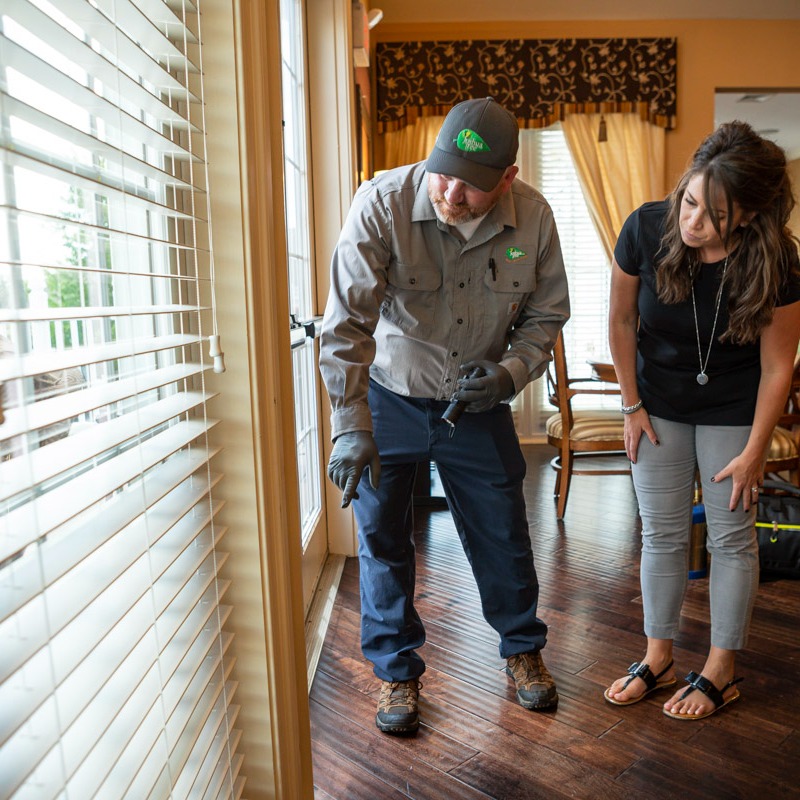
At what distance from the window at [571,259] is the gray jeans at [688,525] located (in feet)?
11.7

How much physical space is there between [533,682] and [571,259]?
3.96 m

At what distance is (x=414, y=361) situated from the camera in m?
1.81

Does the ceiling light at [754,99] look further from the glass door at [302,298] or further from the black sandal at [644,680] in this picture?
the black sandal at [644,680]

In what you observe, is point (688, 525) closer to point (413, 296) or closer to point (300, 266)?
point (413, 296)

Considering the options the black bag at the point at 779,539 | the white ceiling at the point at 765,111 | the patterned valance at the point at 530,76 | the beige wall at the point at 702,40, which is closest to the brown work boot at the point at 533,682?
the black bag at the point at 779,539

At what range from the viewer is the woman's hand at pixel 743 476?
1731 mm

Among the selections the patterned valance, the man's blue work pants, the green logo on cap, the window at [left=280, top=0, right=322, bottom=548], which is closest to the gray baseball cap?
the green logo on cap

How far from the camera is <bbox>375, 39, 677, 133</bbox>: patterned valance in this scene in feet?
16.6

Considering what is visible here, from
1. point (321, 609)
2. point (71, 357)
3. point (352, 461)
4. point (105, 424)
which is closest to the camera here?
point (71, 357)

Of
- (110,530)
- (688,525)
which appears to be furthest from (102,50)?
(688,525)

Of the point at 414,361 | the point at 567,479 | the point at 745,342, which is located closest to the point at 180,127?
the point at 414,361

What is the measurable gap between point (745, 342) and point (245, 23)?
1206mm

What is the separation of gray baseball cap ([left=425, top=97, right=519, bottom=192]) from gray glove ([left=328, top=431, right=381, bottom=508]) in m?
0.56

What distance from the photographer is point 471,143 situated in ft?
5.12
